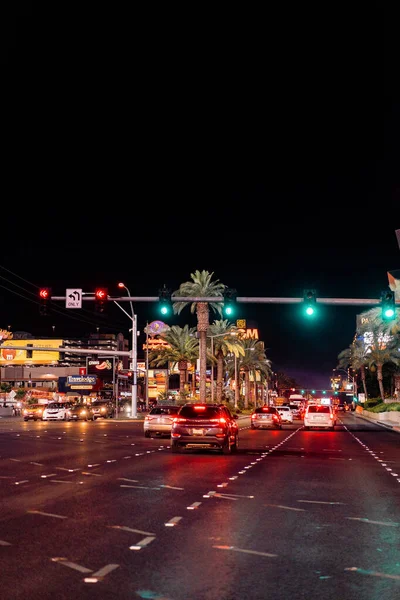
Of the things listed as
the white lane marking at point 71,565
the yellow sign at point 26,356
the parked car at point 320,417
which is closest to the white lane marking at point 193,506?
the white lane marking at point 71,565

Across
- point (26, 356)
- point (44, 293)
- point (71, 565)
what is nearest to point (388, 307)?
point (44, 293)

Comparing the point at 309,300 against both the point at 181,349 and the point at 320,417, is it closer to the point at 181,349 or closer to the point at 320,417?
the point at 320,417

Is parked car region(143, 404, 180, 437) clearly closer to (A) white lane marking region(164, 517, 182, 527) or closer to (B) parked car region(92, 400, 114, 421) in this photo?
(A) white lane marking region(164, 517, 182, 527)

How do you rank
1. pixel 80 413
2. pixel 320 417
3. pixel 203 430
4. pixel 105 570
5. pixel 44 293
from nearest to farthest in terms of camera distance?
pixel 105 570, pixel 203 430, pixel 44 293, pixel 320 417, pixel 80 413

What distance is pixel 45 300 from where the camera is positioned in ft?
98.2

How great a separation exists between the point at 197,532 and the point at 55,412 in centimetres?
5326

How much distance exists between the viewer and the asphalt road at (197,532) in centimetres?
704

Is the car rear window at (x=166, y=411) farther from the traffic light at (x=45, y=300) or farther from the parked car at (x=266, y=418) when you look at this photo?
the parked car at (x=266, y=418)

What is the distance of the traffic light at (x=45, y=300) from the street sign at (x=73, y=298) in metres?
0.72

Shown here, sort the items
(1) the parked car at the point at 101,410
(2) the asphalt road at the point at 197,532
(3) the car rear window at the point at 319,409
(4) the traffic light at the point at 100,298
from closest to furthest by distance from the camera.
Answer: (2) the asphalt road at the point at 197,532
(4) the traffic light at the point at 100,298
(3) the car rear window at the point at 319,409
(1) the parked car at the point at 101,410

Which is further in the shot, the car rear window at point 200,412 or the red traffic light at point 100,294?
the red traffic light at point 100,294

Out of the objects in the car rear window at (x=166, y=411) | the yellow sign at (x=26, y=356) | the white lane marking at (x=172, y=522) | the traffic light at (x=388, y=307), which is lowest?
the white lane marking at (x=172, y=522)

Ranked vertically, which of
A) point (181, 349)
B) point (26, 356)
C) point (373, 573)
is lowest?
point (373, 573)

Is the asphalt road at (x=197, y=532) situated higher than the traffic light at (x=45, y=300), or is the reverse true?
the traffic light at (x=45, y=300)
